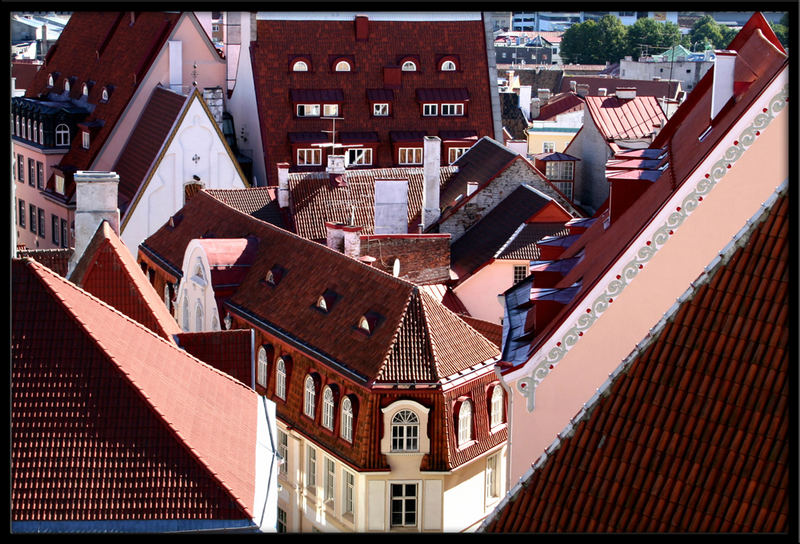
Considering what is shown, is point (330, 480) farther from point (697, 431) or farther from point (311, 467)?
point (697, 431)

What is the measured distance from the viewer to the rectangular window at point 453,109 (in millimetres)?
68312

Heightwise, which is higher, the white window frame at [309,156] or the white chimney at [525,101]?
the white chimney at [525,101]

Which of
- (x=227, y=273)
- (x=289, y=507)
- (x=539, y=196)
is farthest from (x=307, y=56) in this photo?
(x=289, y=507)

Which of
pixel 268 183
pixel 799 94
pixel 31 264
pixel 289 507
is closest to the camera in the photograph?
pixel 799 94

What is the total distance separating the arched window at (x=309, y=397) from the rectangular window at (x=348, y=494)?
1955mm

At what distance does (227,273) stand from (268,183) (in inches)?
845

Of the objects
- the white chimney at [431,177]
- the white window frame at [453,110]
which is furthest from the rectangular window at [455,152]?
the white chimney at [431,177]

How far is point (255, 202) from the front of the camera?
2096 inches

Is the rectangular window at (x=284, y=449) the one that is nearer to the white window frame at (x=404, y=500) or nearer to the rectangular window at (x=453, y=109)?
the white window frame at (x=404, y=500)

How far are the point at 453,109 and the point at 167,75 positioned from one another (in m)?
12.5

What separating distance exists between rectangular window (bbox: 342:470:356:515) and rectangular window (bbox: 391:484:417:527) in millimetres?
924

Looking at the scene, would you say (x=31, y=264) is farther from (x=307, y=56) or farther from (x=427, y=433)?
(x=307, y=56)

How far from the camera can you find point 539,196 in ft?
158

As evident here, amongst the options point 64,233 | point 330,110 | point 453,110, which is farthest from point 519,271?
point 64,233
